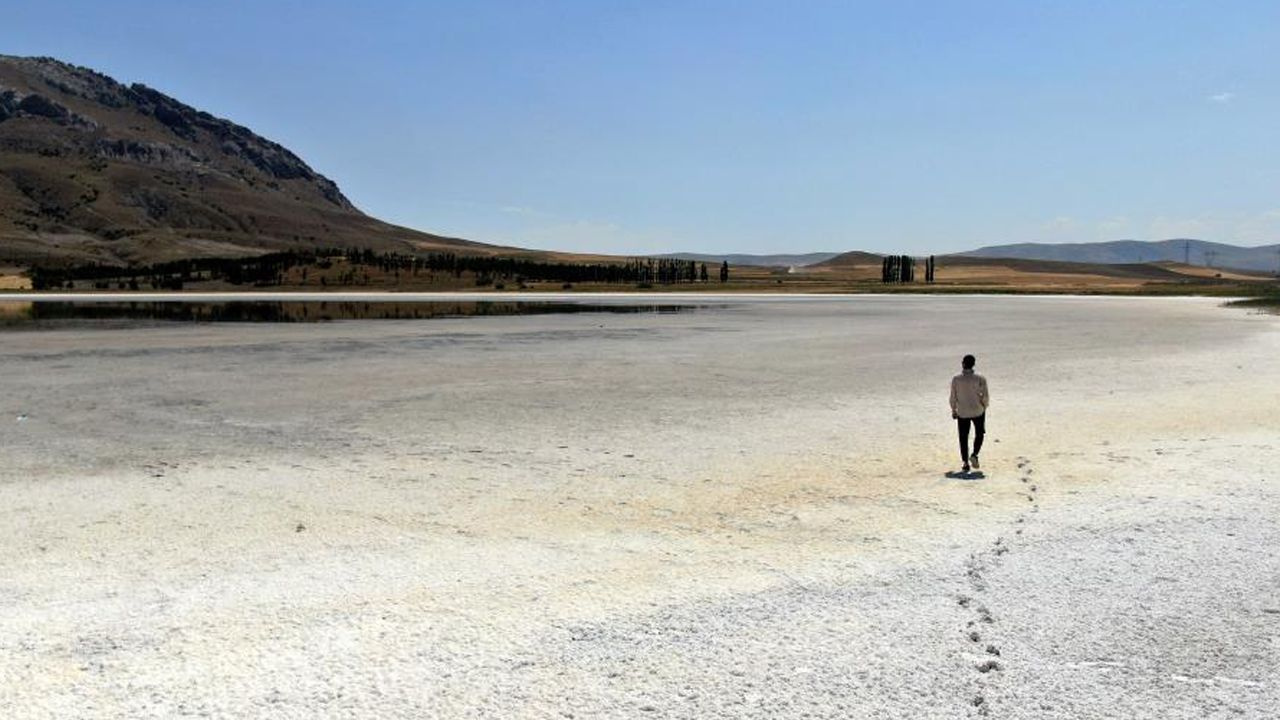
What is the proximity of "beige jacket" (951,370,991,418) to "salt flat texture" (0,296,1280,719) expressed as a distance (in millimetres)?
907

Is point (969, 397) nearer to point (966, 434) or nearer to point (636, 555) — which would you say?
point (966, 434)

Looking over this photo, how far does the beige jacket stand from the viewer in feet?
42.4

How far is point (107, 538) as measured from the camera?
9.58 meters

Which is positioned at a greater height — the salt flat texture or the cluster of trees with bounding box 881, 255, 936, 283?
the cluster of trees with bounding box 881, 255, 936, 283

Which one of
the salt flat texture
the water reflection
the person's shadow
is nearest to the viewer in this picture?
the salt flat texture

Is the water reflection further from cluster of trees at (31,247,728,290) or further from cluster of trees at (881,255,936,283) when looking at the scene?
cluster of trees at (881,255,936,283)

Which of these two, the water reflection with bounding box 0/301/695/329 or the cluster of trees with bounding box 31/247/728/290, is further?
the cluster of trees with bounding box 31/247/728/290

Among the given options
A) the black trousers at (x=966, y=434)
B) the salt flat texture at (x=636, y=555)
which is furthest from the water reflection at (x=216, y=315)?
the black trousers at (x=966, y=434)

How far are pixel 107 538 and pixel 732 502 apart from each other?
6667 millimetres

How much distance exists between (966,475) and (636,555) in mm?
5566

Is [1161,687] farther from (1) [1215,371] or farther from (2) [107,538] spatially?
(1) [1215,371]

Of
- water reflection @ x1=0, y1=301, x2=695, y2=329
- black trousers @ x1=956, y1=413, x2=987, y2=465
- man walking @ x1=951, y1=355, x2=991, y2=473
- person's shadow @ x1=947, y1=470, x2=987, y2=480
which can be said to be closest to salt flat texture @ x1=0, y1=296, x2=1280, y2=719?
person's shadow @ x1=947, y1=470, x2=987, y2=480

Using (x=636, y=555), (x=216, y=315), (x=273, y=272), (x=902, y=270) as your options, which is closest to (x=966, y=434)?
(x=636, y=555)

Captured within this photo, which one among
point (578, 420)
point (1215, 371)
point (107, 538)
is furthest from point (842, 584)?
point (1215, 371)
